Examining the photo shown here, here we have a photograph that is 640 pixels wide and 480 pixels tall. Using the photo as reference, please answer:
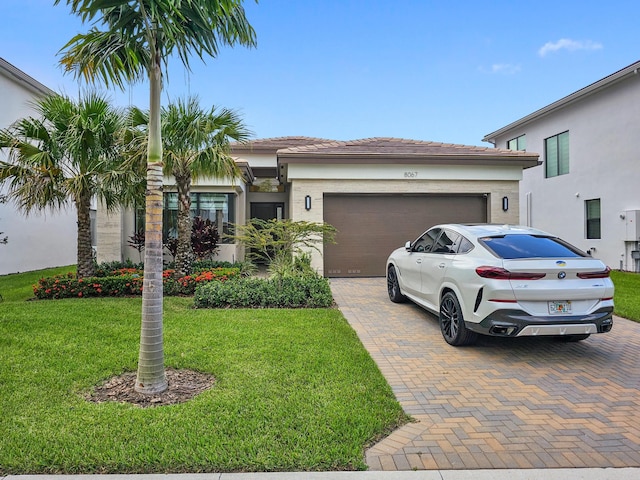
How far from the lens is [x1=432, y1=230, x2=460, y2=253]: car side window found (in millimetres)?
5967

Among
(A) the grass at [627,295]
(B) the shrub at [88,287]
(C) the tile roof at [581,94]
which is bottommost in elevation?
(A) the grass at [627,295]

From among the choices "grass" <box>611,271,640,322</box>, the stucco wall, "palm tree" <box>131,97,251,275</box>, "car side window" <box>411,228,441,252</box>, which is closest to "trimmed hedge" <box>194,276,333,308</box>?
"car side window" <box>411,228,441,252</box>

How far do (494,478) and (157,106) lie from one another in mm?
4348

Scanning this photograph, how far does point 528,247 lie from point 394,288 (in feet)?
11.4

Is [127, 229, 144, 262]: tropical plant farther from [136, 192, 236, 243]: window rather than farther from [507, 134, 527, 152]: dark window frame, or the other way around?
[507, 134, 527, 152]: dark window frame

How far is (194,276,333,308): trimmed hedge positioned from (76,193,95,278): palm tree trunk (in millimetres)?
3427

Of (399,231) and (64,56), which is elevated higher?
(64,56)

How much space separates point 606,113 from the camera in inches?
588

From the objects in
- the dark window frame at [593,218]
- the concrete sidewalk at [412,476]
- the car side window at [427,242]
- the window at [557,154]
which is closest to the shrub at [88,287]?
the car side window at [427,242]

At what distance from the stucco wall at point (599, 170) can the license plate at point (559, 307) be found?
12182 millimetres

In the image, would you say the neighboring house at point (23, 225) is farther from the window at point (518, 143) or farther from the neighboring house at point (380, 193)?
the window at point (518, 143)

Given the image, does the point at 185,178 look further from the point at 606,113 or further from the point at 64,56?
the point at 606,113

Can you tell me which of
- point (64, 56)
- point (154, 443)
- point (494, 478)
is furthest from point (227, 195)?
point (494, 478)

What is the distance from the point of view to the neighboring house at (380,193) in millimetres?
11781
